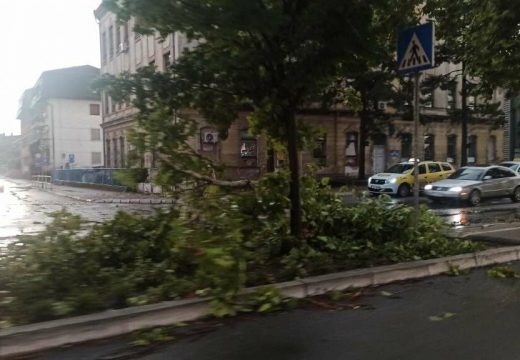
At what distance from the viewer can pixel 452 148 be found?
42.0 m

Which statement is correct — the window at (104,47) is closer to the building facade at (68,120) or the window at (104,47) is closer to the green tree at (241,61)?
the building facade at (68,120)

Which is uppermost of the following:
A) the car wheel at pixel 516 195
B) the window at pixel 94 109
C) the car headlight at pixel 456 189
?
the window at pixel 94 109

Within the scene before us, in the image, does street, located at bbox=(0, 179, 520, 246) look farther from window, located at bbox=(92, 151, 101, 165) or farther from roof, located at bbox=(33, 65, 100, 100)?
roof, located at bbox=(33, 65, 100, 100)

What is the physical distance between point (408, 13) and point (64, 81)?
2414 inches

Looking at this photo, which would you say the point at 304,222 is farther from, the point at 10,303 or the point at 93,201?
the point at 93,201

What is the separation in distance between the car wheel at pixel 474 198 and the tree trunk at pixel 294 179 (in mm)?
13198

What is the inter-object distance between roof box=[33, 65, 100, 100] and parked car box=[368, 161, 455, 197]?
46010 mm

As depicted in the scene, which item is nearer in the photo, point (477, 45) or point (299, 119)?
point (299, 119)

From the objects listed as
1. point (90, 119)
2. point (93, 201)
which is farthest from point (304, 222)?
point (90, 119)

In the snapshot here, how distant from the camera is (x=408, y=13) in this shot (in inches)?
373

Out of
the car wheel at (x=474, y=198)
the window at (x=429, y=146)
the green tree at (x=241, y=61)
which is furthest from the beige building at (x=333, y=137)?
the green tree at (x=241, y=61)

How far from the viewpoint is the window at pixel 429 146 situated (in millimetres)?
40250

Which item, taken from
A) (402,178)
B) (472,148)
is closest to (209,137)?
(402,178)

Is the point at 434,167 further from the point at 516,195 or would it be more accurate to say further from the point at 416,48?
the point at 416,48
